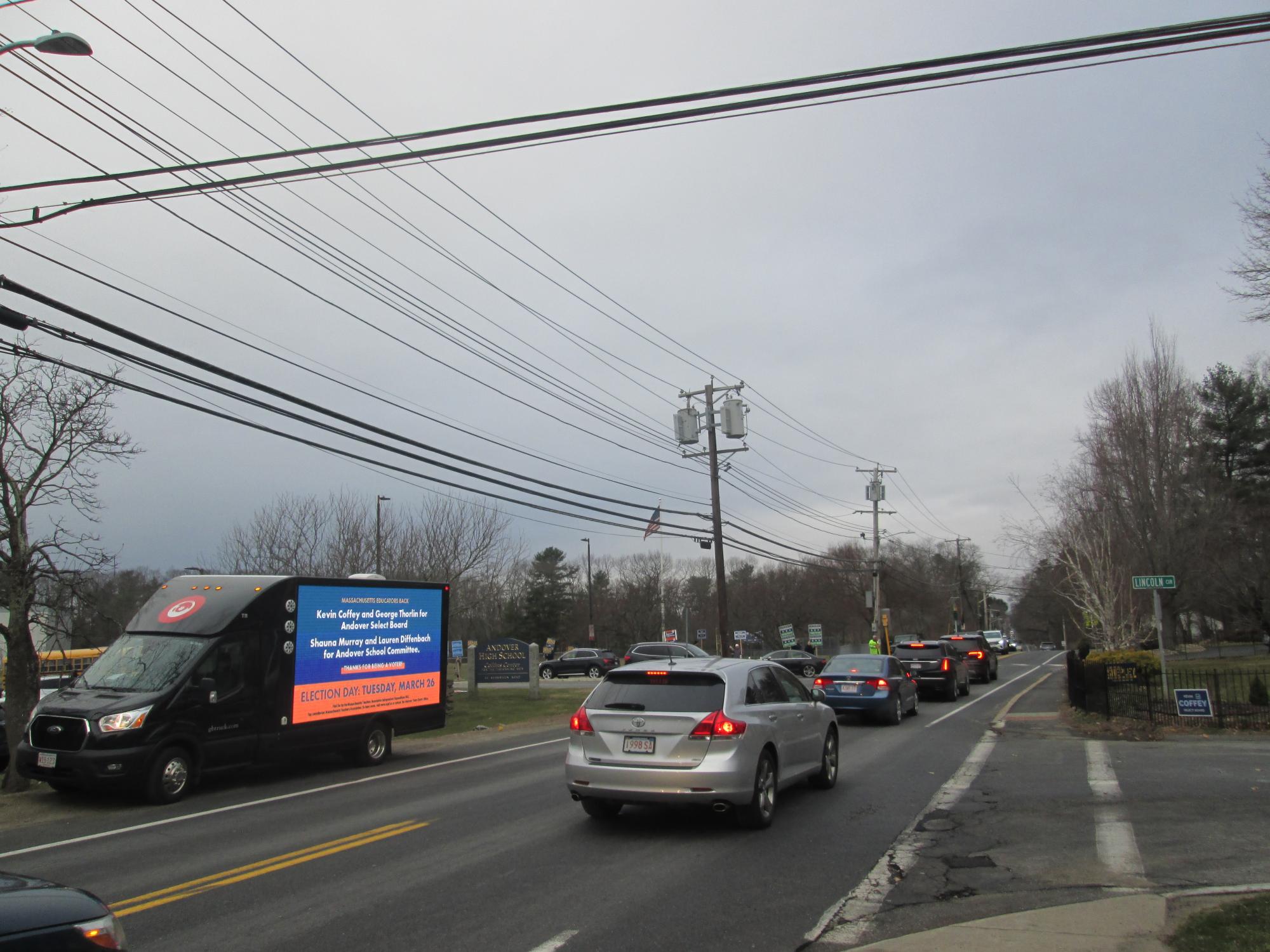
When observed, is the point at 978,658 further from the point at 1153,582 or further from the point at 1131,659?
the point at 1153,582

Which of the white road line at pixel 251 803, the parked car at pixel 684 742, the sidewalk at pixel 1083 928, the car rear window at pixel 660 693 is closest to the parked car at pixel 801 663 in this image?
the white road line at pixel 251 803

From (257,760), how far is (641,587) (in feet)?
237

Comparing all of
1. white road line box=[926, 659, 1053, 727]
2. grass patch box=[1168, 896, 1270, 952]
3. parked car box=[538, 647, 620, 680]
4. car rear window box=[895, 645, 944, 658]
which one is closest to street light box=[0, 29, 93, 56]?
grass patch box=[1168, 896, 1270, 952]

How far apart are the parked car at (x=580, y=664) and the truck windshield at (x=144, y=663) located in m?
32.1

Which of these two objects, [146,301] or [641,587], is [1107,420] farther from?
[641,587]

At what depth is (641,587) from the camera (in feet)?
276

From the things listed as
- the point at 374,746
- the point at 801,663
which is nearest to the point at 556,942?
the point at 374,746

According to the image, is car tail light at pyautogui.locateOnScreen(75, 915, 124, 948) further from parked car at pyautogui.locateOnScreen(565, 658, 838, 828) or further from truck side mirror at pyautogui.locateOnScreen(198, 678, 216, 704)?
truck side mirror at pyautogui.locateOnScreen(198, 678, 216, 704)

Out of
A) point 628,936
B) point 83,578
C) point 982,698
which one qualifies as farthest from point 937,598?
point 628,936

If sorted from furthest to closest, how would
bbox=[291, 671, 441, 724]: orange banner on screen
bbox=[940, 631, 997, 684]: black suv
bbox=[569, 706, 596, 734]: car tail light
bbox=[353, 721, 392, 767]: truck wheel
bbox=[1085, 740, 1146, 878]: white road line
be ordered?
bbox=[940, 631, 997, 684]: black suv, bbox=[353, 721, 392, 767]: truck wheel, bbox=[291, 671, 441, 724]: orange banner on screen, bbox=[569, 706, 596, 734]: car tail light, bbox=[1085, 740, 1146, 878]: white road line

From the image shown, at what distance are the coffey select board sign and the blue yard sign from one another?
13.4 m

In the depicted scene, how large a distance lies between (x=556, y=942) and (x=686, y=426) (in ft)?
97.5

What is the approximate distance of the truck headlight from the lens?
35.4 feet

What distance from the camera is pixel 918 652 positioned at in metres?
25.5
